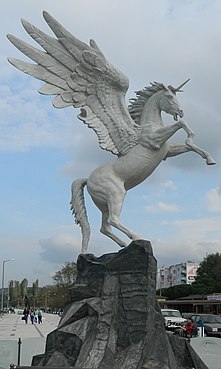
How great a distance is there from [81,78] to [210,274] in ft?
169

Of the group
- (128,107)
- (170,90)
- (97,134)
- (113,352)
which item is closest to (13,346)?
(113,352)

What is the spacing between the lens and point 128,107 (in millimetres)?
8336

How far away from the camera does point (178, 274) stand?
110m

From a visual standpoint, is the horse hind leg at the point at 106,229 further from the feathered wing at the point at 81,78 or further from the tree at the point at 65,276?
the tree at the point at 65,276

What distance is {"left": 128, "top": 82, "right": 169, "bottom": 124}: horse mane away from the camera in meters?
7.97

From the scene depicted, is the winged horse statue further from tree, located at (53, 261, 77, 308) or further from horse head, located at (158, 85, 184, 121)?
tree, located at (53, 261, 77, 308)

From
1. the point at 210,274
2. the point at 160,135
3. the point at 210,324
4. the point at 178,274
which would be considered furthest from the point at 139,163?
the point at 178,274

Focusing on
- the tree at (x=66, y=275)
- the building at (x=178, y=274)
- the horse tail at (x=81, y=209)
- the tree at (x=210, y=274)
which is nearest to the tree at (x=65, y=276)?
the tree at (x=66, y=275)

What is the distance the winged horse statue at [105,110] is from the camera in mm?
7617

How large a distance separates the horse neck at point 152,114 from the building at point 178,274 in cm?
9318

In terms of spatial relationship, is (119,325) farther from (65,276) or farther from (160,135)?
(65,276)

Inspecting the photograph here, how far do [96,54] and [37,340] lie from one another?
536 cm

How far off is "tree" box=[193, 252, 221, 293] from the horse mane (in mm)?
45133

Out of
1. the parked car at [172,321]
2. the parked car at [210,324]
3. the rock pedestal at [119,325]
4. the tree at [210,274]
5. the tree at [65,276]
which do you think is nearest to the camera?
the rock pedestal at [119,325]
